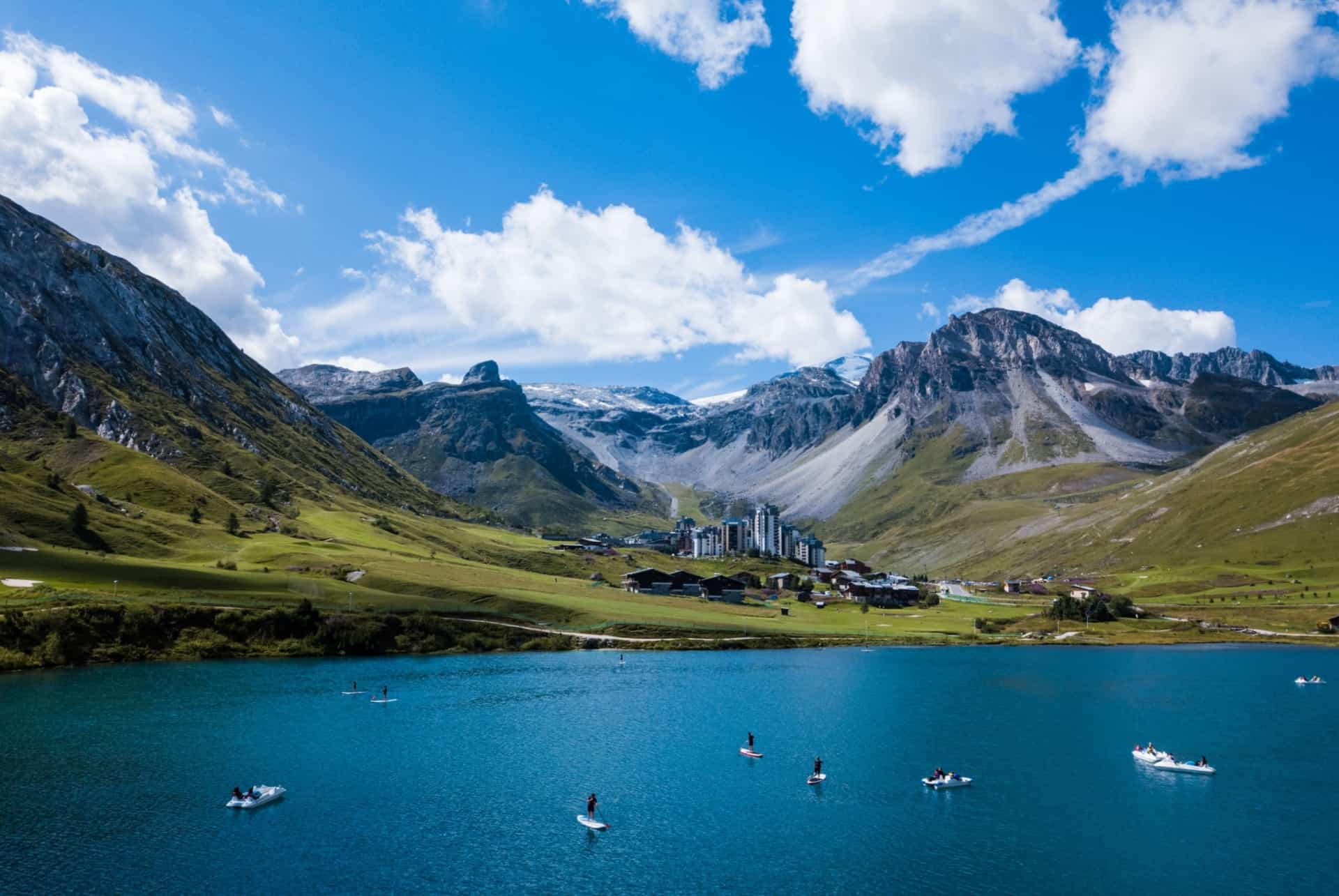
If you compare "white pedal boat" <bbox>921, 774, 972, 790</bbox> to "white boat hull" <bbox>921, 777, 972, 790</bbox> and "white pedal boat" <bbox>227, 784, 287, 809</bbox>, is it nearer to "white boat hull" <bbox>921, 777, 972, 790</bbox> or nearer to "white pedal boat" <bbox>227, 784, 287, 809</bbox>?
"white boat hull" <bbox>921, 777, 972, 790</bbox>

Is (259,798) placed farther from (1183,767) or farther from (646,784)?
(1183,767)

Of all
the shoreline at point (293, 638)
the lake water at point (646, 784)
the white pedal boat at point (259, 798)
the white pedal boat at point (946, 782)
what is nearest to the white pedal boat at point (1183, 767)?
the lake water at point (646, 784)

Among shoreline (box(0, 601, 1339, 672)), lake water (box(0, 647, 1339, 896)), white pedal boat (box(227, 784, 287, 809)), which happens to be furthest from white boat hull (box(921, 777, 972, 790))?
shoreline (box(0, 601, 1339, 672))

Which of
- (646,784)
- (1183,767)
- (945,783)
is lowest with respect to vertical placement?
(646,784)

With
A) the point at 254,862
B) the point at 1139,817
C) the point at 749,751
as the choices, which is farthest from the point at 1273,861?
the point at 254,862

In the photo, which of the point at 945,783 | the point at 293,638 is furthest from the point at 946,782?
the point at 293,638

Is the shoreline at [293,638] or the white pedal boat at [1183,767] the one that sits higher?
the shoreline at [293,638]

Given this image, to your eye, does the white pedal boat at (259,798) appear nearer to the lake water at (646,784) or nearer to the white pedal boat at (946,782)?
the lake water at (646,784)
